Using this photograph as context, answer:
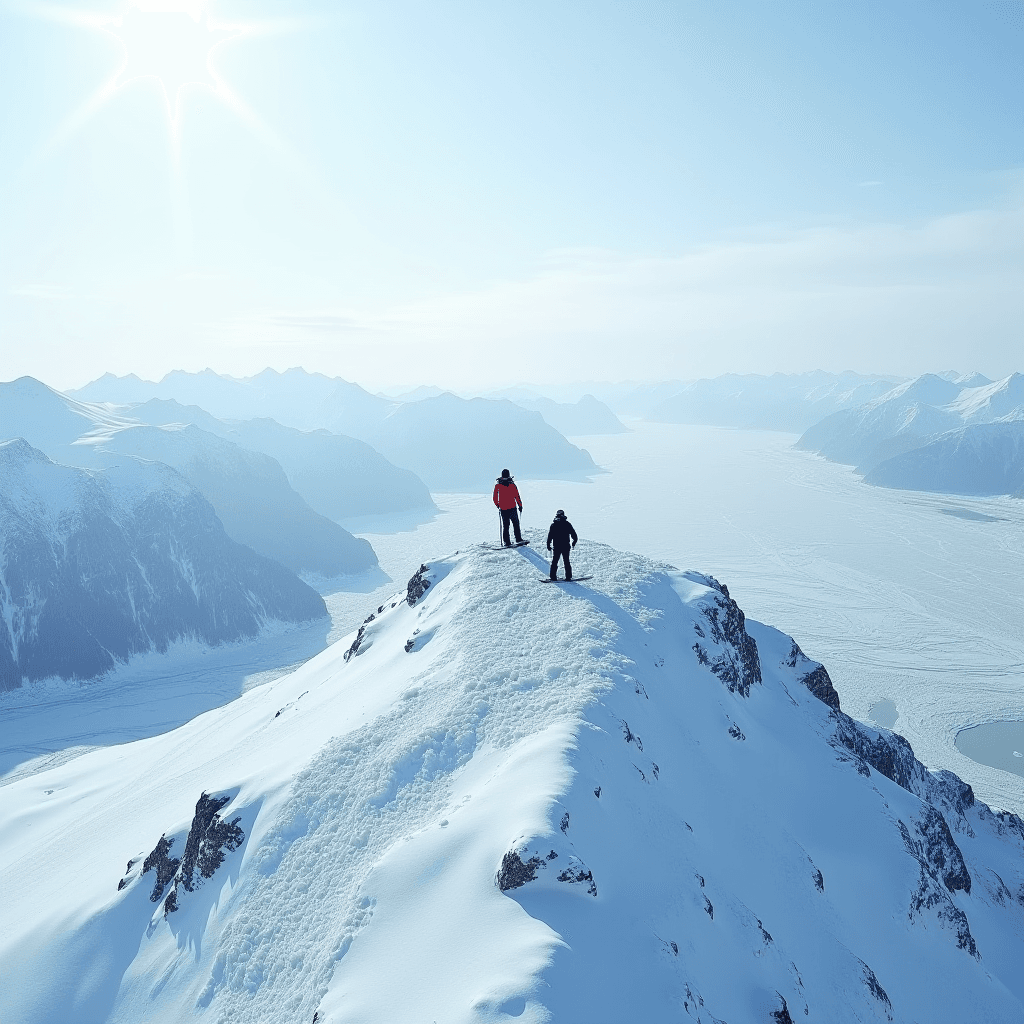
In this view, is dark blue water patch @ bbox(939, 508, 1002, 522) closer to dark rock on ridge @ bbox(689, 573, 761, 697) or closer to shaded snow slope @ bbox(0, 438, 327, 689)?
shaded snow slope @ bbox(0, 438, 327, 689)

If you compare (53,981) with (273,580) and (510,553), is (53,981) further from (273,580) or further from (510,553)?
(273,580)

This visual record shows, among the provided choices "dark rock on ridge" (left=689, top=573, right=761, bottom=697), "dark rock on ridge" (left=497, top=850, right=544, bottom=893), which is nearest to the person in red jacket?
"dark rock on ridge" (left=689, top=573, right=761, bottom=697)

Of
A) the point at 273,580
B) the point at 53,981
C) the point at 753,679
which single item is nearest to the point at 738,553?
the point at 273,580

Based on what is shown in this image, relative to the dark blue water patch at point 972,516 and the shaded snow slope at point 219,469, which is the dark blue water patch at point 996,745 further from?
the dark blue water patch at point 972,516

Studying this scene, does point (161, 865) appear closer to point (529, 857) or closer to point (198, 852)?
point (198, 852)

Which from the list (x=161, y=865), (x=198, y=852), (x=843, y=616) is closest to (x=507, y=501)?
(x=198, y=852)

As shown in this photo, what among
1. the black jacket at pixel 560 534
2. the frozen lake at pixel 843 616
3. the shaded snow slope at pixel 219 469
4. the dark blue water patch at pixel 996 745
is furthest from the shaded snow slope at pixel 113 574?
the dark blue water patch at pixel 996 745
